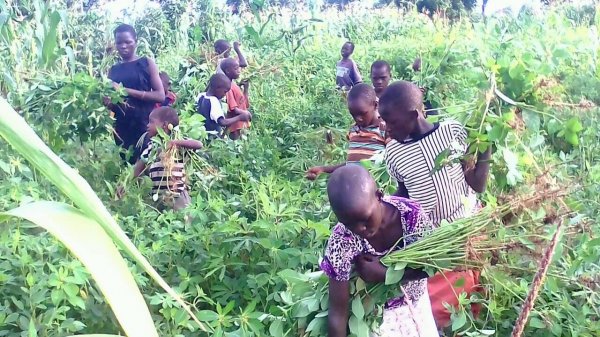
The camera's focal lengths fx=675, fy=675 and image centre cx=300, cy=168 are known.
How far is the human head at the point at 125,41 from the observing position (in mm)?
4418

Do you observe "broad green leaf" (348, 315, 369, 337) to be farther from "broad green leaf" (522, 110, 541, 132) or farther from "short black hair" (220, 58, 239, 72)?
"short black hair" (220, 58, 239, 72)

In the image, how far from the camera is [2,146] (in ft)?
9.69

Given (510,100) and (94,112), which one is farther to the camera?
(94,112)

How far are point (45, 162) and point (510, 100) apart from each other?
145cm

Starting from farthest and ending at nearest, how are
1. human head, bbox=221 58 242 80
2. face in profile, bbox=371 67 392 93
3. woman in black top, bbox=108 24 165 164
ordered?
human head, bbox=221 58 242 80, face in profile, bbox=371 67 392 93, woman in black top, bbox=108 24 165 164

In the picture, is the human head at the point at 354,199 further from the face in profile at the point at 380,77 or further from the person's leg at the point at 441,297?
the face in profile at the point at 380,77

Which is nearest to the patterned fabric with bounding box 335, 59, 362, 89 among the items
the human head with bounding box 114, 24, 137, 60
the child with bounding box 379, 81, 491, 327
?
the human head with bounding box 114, 24, 137, 60

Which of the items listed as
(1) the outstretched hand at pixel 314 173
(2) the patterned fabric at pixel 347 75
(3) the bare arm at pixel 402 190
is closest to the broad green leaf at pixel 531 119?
(3) the bare arm at pixel 402 190

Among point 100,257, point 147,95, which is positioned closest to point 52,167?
point 100,257

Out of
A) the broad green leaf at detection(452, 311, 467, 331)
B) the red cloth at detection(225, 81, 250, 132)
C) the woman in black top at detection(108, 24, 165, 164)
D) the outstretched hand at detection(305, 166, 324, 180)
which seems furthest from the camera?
the red cloth at detection(225, 81, 250, 132)

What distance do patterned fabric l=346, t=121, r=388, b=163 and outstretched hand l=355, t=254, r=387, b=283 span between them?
5.29 ft

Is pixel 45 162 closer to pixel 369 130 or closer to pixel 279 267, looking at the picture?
pixel 279 267

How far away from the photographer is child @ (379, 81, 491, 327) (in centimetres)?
233

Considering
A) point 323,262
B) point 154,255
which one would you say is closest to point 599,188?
point 323,262
